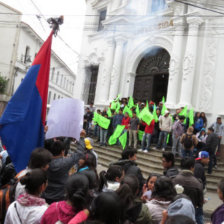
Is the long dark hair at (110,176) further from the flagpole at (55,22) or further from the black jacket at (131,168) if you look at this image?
the flagpole at (55,22)

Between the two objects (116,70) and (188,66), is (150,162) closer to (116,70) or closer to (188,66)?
(188,66)

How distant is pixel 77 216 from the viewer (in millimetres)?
1987

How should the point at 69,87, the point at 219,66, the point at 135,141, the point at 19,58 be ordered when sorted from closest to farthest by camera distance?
the point at 135,141 → the point at 219,66 → the point at 19,58 → the point at 69,87

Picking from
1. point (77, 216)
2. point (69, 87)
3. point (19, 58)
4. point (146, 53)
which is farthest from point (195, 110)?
point (69, 87)

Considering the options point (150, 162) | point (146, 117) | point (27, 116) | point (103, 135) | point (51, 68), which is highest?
point (51, 68)

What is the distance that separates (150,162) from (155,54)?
7.27m

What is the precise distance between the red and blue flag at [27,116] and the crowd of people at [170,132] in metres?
4.41

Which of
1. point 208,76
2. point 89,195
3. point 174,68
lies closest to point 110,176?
point 89,195

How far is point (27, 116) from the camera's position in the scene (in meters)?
3.50

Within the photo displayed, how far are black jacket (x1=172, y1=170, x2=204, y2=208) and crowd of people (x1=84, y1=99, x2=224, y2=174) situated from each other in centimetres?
351

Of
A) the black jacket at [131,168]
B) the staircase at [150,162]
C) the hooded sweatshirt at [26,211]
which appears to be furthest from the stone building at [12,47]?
the hooded sweatshirt at [26,211]

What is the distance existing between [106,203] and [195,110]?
9.71 metres

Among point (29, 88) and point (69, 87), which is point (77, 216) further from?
point (69, 87)

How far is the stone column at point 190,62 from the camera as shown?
10930 millimetres
